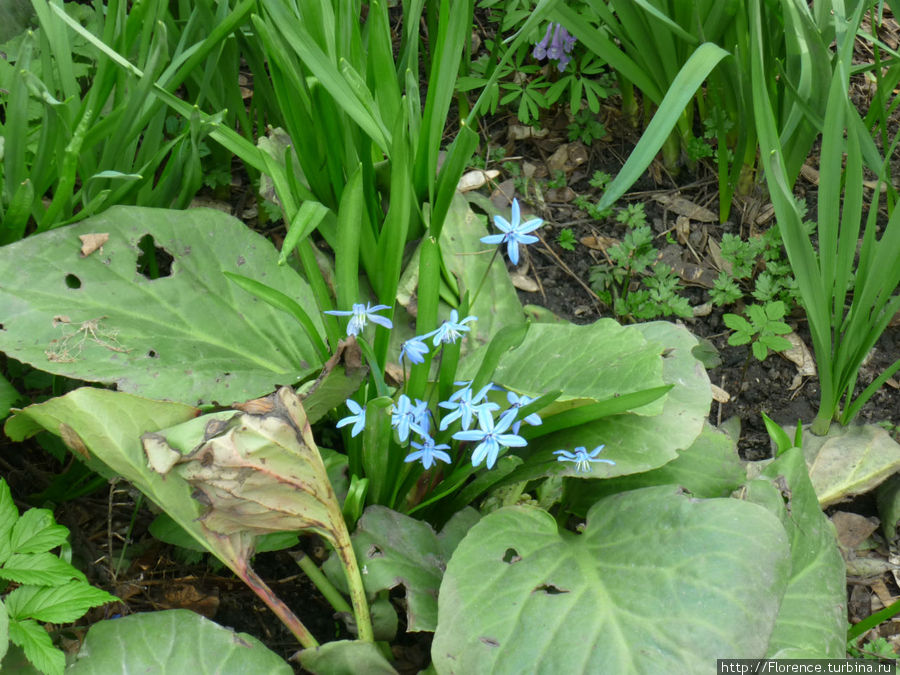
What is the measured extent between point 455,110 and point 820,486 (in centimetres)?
160

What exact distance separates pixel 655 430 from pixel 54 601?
3.44ft

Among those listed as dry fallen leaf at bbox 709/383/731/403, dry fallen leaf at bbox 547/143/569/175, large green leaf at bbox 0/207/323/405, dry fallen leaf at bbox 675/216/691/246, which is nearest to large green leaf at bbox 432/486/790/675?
large green leaf at bbox 0/207/323/405

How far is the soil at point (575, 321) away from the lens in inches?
67.2

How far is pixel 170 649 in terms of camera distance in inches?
52.7

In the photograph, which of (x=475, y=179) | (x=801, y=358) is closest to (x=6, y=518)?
(x=475, y=179)

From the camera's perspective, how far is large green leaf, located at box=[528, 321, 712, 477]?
1515 mm

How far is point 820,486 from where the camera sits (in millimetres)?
1935

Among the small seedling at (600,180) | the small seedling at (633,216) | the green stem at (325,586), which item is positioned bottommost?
the green stem at (325,586)

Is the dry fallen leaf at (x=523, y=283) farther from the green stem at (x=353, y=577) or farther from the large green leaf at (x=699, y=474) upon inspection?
the green stem at (x=353, y=577)

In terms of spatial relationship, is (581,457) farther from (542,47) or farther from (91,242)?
(542,47)

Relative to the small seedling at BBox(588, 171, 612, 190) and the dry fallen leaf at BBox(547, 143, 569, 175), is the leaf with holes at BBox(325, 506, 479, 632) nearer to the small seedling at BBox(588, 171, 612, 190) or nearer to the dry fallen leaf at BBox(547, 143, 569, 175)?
the small seedling at BBox(588, 171, 612, 190)

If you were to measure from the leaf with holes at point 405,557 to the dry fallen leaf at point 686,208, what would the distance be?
1373 millimetres

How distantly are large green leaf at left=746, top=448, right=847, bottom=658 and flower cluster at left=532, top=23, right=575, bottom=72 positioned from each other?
137 cm

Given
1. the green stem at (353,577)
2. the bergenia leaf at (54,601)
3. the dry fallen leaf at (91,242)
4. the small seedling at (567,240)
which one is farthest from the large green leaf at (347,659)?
the small seedling at (567,240)
